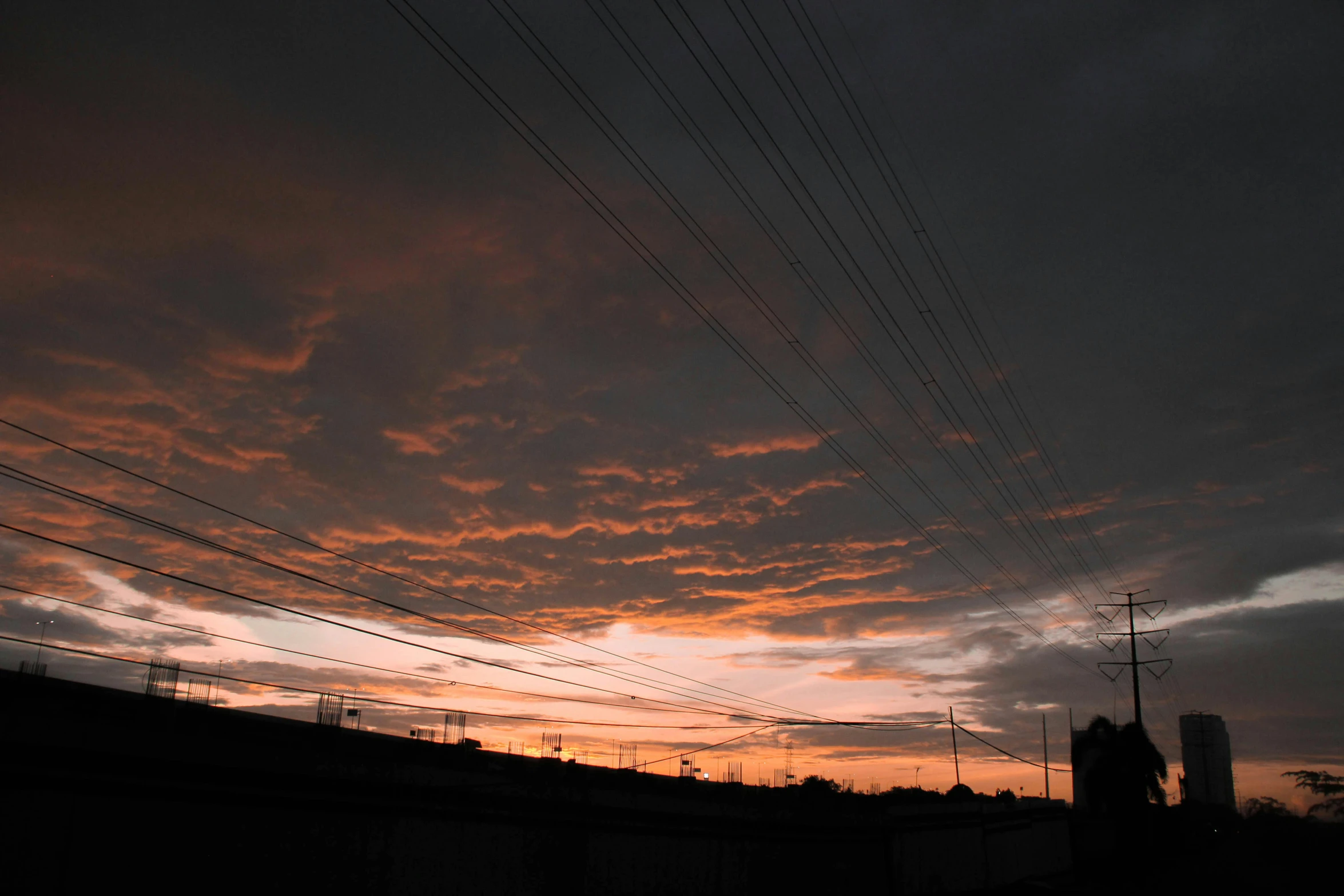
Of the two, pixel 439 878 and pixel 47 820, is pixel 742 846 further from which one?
pixel 47 820

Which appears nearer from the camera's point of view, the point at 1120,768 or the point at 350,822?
the point at 350,822

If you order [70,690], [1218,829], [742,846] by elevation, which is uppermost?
[70,690]

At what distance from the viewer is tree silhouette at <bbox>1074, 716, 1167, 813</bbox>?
65.1 m

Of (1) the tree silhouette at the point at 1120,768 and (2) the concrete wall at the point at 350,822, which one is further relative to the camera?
(1) the tree silhouette at the point at 1120,768

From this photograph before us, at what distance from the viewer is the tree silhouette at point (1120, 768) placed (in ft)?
213

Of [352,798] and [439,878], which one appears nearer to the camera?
[352,798]

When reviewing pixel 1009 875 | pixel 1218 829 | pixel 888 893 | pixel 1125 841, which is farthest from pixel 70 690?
pixel 1218 829

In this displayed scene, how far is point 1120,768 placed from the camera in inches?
2601

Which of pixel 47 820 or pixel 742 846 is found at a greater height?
pixel 47 820

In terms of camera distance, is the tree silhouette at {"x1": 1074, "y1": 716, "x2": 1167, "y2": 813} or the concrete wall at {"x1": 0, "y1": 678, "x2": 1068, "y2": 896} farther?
the tree silhouette at {"x1": 1074, "y1": 716, "x2": 1167, "y2": 813}

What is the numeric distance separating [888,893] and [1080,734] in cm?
4262

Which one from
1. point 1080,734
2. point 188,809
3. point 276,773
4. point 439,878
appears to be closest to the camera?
point 188,809

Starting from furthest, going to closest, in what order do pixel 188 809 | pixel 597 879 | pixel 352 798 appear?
pixel 597 879
pixel 352 798
pixel 188 809

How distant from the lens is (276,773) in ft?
52.6
